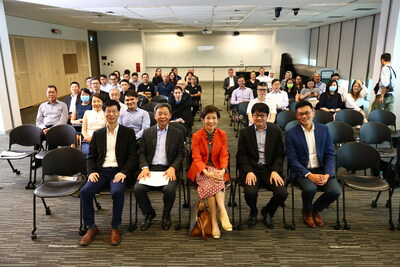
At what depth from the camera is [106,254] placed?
291cm

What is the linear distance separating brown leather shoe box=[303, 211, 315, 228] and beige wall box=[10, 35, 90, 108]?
10280 mm

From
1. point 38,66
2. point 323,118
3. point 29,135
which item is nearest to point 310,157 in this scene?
point 323,118

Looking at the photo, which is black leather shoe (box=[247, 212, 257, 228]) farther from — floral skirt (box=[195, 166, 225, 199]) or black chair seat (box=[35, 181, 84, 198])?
black chair seat (box=[35, 181, 84, 198])

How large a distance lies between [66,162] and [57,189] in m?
0.34

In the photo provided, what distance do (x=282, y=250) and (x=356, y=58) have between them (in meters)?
10.5

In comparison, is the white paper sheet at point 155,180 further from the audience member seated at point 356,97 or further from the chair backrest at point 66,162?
the audience member seated at point 356,97

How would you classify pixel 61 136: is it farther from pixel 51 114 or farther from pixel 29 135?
pixel 51 114

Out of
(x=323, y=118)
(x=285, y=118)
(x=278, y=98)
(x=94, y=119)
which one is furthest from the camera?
(x=278, y=98)

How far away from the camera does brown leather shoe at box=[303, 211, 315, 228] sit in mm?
3322

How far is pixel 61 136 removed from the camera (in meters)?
4.40

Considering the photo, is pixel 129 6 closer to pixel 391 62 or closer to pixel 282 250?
pixel 391 62

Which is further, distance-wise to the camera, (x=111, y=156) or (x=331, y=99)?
(x=331, y=99)

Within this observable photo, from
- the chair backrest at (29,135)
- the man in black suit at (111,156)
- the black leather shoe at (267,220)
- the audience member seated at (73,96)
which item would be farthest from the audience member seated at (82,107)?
the black leather shoe at (267,220)

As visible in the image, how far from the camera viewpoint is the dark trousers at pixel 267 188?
10.3 feet
